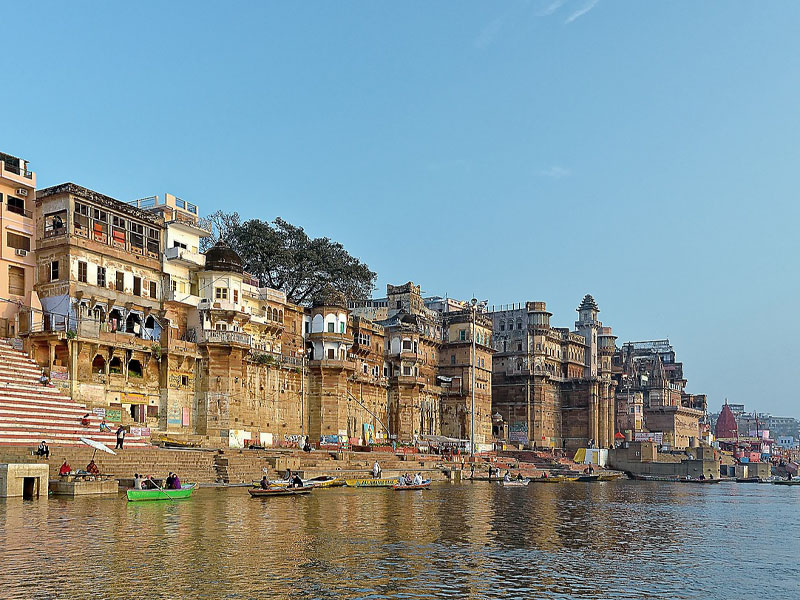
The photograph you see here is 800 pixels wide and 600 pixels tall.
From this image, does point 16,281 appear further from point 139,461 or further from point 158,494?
point 158,494

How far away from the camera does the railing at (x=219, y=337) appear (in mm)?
52438

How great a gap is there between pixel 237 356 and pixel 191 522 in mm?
27342

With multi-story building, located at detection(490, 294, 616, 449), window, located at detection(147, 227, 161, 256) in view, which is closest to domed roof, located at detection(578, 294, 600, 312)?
multi-story building, located at detection(490, 294, 616, 449)

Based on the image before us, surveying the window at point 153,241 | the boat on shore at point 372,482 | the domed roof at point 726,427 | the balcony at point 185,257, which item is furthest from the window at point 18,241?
the domed roof at point 726,427

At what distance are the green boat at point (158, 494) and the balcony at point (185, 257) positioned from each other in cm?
2204

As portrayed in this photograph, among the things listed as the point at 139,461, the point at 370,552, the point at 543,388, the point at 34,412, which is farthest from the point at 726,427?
the point at 370,552

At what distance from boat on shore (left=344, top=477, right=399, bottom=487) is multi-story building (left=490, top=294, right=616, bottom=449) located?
1742 inches

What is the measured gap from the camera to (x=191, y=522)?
26516mm

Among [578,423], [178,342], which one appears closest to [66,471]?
[178,342]

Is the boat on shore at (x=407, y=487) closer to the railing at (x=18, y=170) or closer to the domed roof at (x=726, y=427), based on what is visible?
the railing at (x=18, y=170)

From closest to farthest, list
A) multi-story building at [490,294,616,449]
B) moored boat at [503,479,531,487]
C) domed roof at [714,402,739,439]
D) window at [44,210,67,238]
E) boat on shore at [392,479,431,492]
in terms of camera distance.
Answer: boat on shore at [392,479,431,492], window at [44,210,67,238], moored boat at [503,479,531,487], multi-story building at [490,294,616,449], domed roof at [714,402,739,439]

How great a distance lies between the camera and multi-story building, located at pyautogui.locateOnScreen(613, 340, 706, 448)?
4513 inches

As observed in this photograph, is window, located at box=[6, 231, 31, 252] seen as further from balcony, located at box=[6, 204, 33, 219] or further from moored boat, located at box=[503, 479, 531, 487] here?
moored boat, located at box=[503, 479, 531, 487]

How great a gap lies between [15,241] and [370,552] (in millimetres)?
33615
